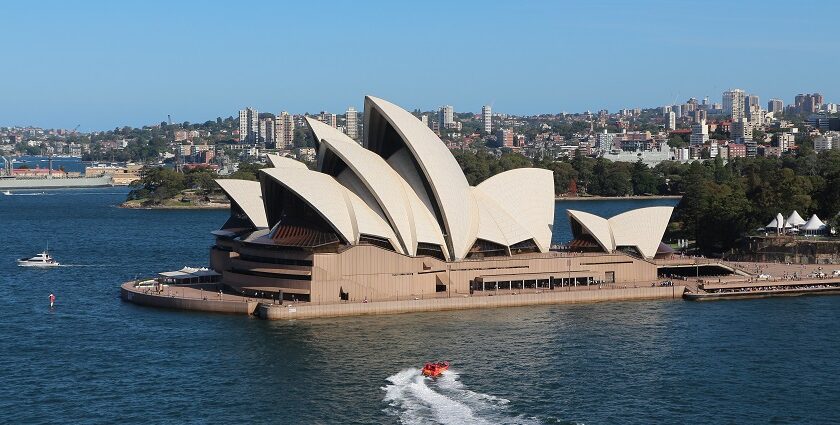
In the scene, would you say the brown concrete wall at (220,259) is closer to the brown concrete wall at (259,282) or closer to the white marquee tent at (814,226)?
the brown concrete wall at (259,282)

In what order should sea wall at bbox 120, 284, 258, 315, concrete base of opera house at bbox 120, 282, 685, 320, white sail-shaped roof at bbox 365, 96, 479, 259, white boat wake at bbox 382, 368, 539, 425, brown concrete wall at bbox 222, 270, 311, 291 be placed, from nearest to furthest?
white boat wake at bbox 382, 368, 539, 425 → concrete base of opera house at bbox 120, 282, 685, 320 → sea wall at bbox 120, 284, 258, 315 → brown concrete wall at bbox 222, 270, 311, 291 → white sail-shaped roof at bbox 365, 96, 479, 259

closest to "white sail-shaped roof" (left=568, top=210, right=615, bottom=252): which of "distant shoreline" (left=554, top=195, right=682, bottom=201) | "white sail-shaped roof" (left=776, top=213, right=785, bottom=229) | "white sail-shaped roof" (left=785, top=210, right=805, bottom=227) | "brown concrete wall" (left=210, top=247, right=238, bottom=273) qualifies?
"white sail-shaped roof" (left=776, top=213, right=785, bottom=229)

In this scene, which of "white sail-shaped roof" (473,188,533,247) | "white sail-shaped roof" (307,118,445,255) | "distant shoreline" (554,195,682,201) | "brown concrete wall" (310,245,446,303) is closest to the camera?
"brown concrete wall" (310,245,446,303)

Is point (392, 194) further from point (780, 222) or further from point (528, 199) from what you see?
point (780, 222)

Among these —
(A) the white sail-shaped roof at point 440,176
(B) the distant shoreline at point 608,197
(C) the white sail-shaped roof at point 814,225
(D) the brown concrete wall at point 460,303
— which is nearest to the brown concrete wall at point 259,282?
(D) the brown concrete wall at point 460,303

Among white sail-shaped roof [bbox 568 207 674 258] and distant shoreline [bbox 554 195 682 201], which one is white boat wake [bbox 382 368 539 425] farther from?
distant shoreline [bbox 554 195 682 201]
